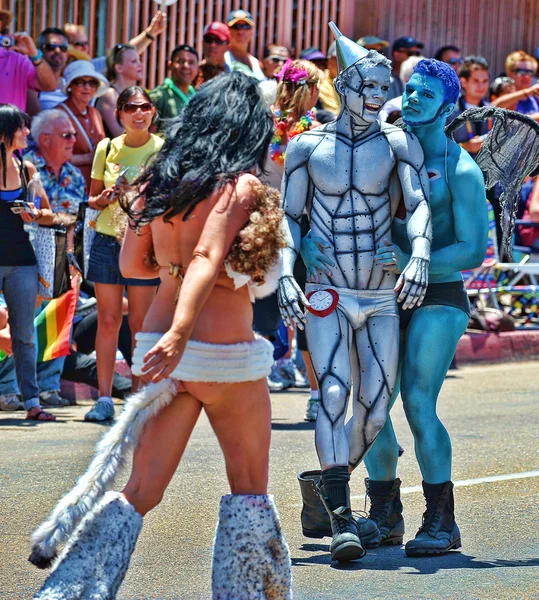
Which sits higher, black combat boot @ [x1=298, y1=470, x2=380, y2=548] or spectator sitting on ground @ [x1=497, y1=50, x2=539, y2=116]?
spectator sitting on ground @ [x1=497, y1=50, x2=539, y2=116]

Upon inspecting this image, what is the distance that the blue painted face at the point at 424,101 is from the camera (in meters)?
5.71

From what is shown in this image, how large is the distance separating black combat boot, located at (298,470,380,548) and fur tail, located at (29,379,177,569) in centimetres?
167

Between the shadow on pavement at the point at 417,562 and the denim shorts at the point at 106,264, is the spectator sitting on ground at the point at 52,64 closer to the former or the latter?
the denim shorts at the point at 106,264

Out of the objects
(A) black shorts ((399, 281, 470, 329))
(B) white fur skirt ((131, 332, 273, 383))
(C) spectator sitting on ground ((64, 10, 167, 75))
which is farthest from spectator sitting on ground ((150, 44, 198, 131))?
(B) white fur skirt ((131, 332, 273, 383))

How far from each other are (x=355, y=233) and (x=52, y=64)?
635 centimetres

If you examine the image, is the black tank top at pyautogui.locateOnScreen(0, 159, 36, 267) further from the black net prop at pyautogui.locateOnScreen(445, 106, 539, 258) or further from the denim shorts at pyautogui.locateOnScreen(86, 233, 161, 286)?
the black net prop at pyautogui.locateOnScreen(445, 106, 539, 258)

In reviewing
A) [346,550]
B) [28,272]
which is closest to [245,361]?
[346,550]

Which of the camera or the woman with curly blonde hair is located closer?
the woman with curly blonde hair

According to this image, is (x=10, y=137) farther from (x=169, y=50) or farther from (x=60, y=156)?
(x=169, y=50)

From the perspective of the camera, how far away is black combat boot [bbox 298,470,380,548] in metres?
5.57

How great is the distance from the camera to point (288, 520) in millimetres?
6039

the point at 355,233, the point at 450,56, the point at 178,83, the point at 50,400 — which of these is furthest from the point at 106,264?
the point at 450,56

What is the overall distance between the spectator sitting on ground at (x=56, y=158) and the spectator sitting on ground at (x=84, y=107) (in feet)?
2.57

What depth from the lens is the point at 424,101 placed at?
5.71 meters
